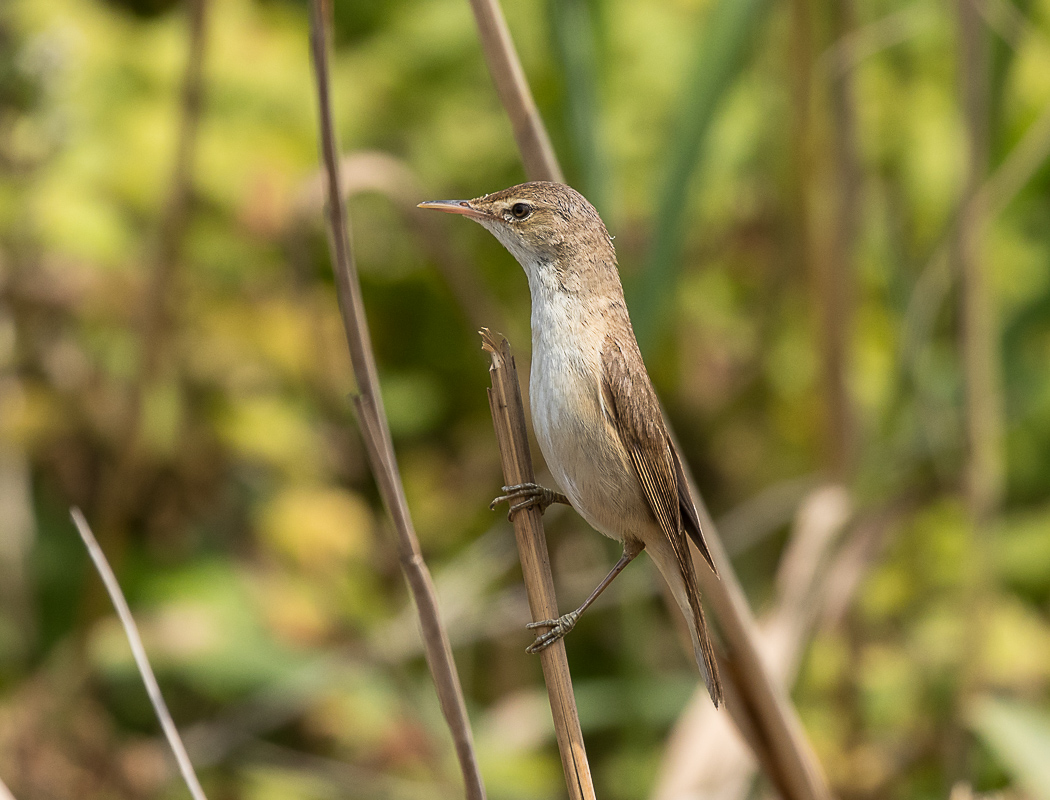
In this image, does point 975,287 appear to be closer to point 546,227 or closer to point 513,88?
point 546,227

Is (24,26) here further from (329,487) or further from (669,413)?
(669,413)

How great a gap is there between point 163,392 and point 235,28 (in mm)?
1432

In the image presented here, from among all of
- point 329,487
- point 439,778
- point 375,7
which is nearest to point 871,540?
point 439,778

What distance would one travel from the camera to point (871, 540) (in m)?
3.18

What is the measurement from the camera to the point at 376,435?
1275mm

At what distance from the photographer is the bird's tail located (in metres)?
1.64

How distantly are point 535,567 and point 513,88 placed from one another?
2.61ft

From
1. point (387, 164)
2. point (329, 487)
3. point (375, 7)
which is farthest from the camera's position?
point (375, 7)

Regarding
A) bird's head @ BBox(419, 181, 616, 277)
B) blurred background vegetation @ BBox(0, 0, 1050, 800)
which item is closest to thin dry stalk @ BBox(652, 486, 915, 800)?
blurred background vegetation @ BBox(0, 0, 1050, 800)

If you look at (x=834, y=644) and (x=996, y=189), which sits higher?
(x=996, y=189)

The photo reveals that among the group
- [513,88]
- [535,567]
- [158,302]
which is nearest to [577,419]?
[535,567]

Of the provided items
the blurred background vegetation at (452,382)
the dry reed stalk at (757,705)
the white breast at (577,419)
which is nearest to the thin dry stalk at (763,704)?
the dry reed stalk at (757,705)

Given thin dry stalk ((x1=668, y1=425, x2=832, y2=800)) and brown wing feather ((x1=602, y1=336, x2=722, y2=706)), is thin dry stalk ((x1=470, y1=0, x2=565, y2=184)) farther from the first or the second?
thin dry stalk ((x1=668, y1=425, x2=832, y2=800))

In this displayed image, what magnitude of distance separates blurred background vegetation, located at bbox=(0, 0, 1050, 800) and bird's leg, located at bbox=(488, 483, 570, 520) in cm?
62
